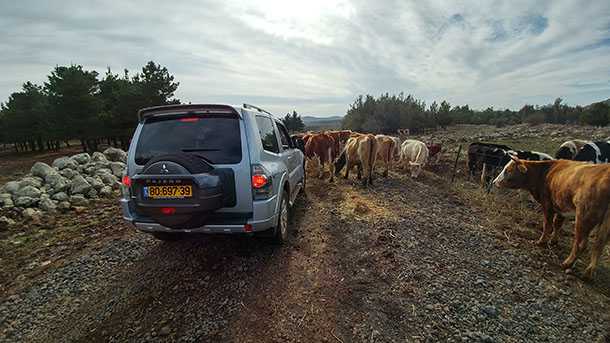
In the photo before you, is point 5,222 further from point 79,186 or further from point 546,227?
point 546,227

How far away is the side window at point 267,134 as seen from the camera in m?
3.82

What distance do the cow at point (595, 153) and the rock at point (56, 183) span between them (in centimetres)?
1602

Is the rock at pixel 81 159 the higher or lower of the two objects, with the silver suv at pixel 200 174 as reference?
lower

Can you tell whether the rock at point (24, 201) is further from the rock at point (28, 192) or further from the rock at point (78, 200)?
the rock at point (78, 200)

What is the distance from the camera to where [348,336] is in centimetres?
250

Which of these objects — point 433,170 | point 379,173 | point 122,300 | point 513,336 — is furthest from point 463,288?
point 433,170

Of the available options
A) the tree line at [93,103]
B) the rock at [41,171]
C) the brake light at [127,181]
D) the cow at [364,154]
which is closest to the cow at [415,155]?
the cow at [364,154]

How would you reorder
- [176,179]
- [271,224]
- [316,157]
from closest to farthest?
[176,179] < [271,224] < [316,157]

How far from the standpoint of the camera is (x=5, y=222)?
5.57 m

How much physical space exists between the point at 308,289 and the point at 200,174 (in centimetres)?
191

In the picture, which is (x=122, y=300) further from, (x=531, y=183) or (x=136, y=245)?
(x=531, y=183)

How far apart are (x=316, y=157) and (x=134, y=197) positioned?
841cm

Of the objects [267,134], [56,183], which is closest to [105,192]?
[56,183]

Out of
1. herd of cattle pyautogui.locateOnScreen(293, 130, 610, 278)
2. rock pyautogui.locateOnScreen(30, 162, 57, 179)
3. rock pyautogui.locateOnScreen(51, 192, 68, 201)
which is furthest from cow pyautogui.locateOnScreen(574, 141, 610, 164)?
rock pyautogui.locateOnScreen(30, 162, 57, 179)
